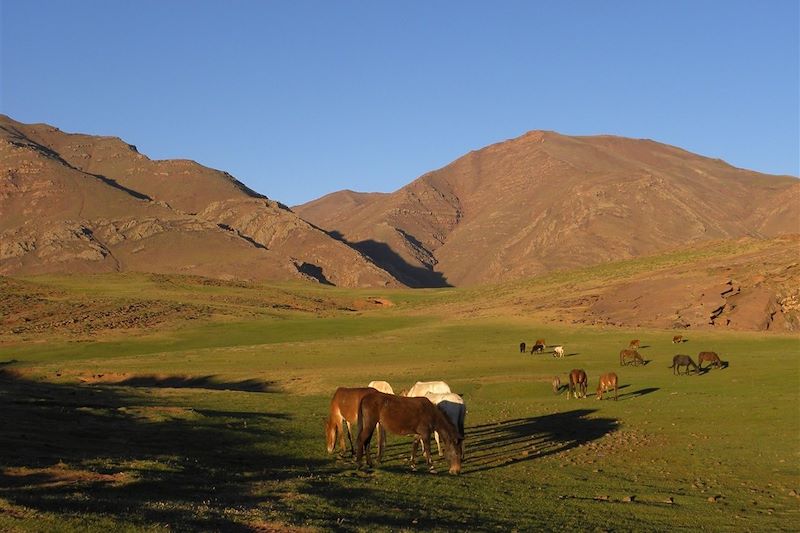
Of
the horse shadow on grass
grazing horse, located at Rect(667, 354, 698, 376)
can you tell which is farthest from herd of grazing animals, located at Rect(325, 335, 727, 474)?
grazing horse, located at Rect(667, 354, 698, 376)

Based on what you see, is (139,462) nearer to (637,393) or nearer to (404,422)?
(404,422)

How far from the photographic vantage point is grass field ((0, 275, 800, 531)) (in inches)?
542

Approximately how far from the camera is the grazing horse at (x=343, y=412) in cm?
2003

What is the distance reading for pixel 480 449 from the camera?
23.2 m

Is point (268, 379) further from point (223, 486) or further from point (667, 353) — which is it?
point (223, 486)

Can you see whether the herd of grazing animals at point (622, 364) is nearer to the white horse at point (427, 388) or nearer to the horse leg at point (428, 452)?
the white horse at point (427, 388)

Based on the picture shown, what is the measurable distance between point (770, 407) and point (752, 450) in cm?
891

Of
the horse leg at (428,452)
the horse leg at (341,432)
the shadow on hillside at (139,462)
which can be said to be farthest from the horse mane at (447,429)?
the shadow on hillside at (139,462)

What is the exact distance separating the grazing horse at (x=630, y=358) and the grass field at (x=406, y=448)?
1.93 feet

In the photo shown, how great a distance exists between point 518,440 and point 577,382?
1213 cm

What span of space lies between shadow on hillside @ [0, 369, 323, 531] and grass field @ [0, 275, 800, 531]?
2.6 inches

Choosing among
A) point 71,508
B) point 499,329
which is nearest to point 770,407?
point 71,508

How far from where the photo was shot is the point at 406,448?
75.3 ft

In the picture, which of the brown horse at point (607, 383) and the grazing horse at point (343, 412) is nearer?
the grazing horse at point (343, 412)
